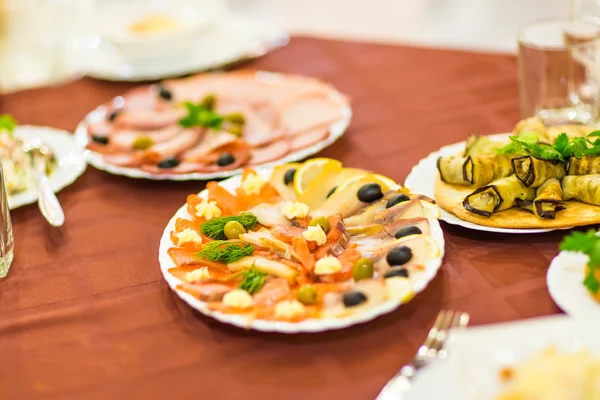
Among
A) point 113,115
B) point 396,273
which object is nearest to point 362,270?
point 396,273

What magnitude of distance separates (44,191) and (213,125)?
0.58 metres

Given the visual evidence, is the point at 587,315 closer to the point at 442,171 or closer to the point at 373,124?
the point at 442,171

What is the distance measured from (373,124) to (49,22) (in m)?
3.91

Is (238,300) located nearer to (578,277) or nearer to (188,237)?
(188,237)

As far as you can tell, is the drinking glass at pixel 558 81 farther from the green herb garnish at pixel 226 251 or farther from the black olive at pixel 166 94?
the black olive at pixel 166 94

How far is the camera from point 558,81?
2.21 meters

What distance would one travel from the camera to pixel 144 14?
3.23 m

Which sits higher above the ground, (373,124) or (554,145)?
(554,145)

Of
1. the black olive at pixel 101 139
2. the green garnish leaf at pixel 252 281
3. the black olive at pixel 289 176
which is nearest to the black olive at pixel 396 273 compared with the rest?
the green garnish leaf at pixel 252 281

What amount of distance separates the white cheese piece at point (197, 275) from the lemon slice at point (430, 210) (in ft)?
1.70

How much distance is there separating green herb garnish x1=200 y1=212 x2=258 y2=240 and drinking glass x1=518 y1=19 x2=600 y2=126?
996 millimetres

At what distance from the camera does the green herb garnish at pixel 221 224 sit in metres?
1.75

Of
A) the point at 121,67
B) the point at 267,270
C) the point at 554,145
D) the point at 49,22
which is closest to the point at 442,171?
the point at 554,145

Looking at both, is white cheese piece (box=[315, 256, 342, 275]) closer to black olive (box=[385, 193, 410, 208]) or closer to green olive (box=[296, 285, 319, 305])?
green olive (box=[296, 285, 319, 305])
